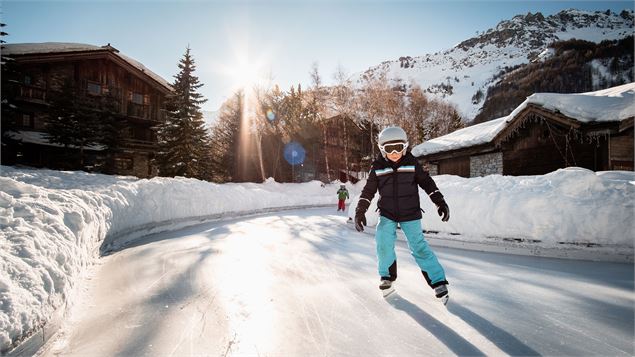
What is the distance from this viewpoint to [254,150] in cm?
3192

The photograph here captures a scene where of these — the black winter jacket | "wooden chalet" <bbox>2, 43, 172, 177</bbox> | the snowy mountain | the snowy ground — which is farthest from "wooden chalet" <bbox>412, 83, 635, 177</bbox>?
the snowy mountain

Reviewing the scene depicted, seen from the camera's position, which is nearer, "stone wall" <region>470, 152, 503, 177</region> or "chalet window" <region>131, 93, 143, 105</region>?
"stone wall" <region>470, 152, 503, 177</region>

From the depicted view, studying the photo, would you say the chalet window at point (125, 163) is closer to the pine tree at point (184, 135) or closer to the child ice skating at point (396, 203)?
the pine tree at point (184, 135)

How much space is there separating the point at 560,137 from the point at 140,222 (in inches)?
652

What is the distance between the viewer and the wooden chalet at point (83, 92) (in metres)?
21.8

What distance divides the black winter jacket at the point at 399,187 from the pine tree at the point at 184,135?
20461 mm

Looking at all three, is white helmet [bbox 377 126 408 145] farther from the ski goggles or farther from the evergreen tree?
the evergreen tree

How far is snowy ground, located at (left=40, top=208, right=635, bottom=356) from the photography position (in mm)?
2125

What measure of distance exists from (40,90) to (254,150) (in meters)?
17.9

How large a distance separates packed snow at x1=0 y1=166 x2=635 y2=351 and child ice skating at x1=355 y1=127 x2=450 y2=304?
2.88m

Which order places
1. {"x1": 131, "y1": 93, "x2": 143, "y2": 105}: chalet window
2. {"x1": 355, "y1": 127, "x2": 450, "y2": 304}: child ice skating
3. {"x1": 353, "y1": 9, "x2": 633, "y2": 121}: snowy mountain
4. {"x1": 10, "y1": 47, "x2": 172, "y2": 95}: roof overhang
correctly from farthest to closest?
{"x1": 353, "y1": 9, "x2": 633, "y2": 121}: snowy mountain → {"x1": 131, "y1": 93, "x2": 143, "y2": 105}: chalet window → {"x1": 10, "y1": 47, "x2": 172, "y2": 95}: roof overhang → {"x1": 355, "y1": 127, "x2": 450, "y2": 304}: child ice skating

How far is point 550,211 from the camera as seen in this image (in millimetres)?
5113

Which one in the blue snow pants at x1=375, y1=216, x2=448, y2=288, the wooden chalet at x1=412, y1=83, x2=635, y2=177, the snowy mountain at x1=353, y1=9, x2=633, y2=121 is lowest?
the blue snow pants at x1=375, y1=216, x2=448, y2=288

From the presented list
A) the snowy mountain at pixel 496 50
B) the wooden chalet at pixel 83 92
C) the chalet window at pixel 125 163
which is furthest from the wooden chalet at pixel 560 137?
the snowy mountain at pixel 496 50
